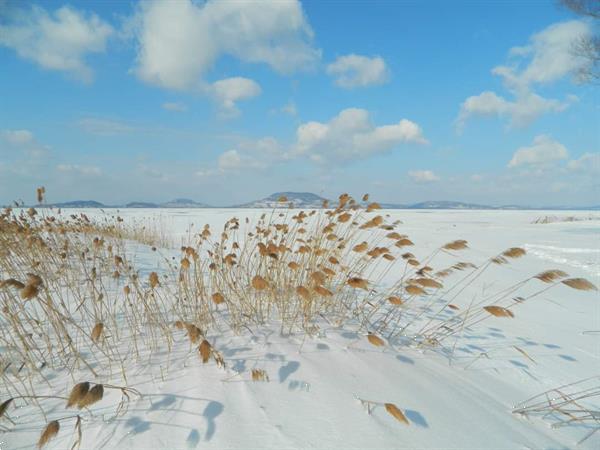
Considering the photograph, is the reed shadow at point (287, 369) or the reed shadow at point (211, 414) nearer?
the reed shadow at point (211, 414)

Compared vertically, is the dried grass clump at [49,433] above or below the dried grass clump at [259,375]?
above

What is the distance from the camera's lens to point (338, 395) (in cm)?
132

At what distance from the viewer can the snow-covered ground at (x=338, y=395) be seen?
1076mm

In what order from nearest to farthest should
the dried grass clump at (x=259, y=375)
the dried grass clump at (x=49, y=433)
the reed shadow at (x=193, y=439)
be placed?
the dried grass clump at (x=49, y=433)
the reed shadow at (x=193, y=439)
the dried grass clump at (x=259, y=375)

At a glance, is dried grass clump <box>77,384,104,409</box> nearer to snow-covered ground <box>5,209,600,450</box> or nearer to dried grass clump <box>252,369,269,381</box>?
snow-covered ground <box>5,209,600,450</box>

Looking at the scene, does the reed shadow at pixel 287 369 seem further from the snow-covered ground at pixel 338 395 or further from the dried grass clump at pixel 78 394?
the dried grass clump at pixel 78 394

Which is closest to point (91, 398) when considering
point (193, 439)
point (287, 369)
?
point (193, 439)

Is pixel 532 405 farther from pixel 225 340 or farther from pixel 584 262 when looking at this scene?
pixel 584 262

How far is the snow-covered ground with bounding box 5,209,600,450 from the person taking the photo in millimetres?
1076

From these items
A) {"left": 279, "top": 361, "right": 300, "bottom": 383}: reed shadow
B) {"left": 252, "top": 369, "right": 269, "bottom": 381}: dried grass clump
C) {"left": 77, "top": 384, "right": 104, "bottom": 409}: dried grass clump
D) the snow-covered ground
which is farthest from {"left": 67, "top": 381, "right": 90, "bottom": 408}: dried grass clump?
{"left": 279, "top": 361, "right": 300, "bottom": 383}: reed shadow

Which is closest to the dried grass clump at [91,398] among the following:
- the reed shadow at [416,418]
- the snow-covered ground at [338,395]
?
the snow-covered ground at [338,395]

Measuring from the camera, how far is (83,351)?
1.86 m

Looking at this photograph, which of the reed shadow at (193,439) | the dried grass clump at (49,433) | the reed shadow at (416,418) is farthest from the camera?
the reed shadow at (416,418)

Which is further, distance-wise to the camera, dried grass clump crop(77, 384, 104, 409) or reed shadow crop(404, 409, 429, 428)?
reed shadow crop(404, 409, 429, 428)
